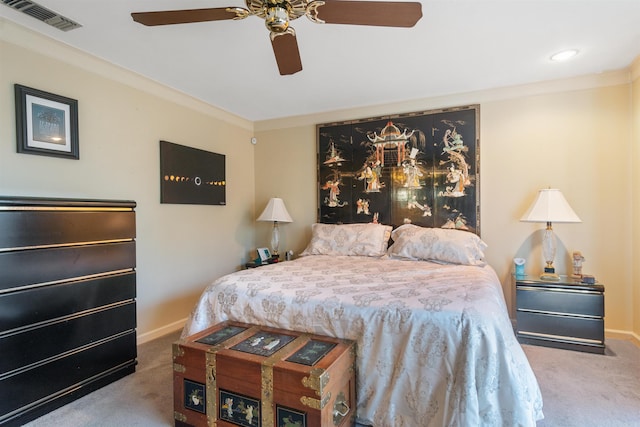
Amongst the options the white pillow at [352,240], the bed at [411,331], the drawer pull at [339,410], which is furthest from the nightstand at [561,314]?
the drawer pull at [339,410]

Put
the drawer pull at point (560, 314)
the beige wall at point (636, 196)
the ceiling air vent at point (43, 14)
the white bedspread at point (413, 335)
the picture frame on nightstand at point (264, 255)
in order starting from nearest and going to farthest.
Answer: the white bedspread at point (413, 335) < the ceiling air vent at point (43, 14) < the drawer pull at point (560, 314) < the beige wall at point (636, 196) < the picture frame on nightstand at point (264, 255)

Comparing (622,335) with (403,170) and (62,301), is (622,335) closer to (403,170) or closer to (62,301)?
(403,170)

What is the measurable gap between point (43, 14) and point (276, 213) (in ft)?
8.35

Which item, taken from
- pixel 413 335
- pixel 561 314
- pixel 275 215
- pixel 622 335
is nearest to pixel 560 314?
pixel 561 314

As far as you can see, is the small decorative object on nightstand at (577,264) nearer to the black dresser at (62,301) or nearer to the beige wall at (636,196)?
the beige wall at (636,196)

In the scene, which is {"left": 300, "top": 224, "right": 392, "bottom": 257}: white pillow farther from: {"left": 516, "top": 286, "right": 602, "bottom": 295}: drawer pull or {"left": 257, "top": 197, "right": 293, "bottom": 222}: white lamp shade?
{"left": 516, "top": 286, "right": 602, "bottom": 295}: drawer pull

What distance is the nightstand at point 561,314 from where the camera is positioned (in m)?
2.60

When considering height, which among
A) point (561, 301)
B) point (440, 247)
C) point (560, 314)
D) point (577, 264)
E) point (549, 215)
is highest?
point (549, 215)

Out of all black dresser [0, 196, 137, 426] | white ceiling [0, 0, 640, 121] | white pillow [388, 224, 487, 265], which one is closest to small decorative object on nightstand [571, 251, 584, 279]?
white pillow [388, 224, 487, 265]

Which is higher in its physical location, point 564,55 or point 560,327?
point 564,55

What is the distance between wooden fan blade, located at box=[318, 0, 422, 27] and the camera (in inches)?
58.5

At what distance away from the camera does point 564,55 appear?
2576 millimetres

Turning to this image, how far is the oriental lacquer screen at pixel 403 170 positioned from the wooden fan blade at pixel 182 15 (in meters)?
2.41

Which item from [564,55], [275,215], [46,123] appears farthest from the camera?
[275,215]
